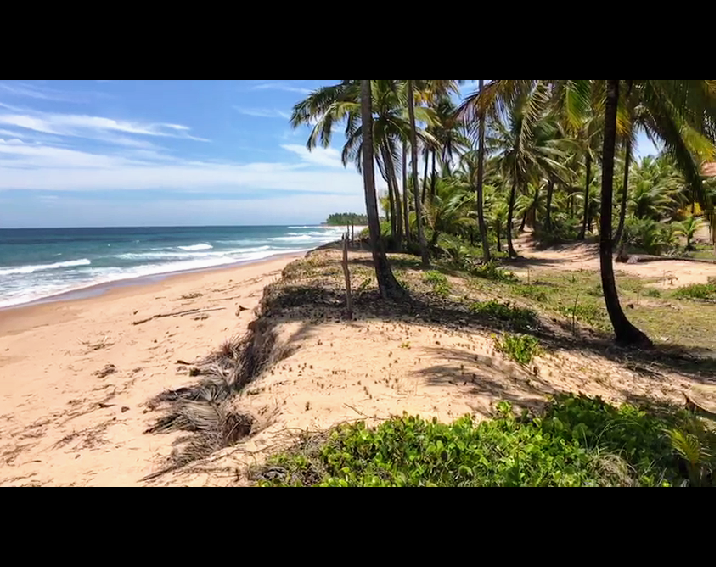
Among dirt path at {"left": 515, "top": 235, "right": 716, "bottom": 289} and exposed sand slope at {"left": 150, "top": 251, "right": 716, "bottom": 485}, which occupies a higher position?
exposed sand slope at {"left": 150, "top": 251, "right": 716, "bottom": 485}

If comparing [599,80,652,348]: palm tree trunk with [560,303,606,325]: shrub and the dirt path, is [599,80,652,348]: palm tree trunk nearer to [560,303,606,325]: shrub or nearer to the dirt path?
[560,303,606,325]: shrub

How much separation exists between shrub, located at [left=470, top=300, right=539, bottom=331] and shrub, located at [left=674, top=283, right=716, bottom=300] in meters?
5.35

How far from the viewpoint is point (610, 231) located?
7.39m

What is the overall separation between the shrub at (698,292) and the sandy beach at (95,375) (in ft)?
34.9

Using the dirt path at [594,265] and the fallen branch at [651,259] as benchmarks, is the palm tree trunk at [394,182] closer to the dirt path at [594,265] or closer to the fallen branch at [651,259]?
the dirt path at [594,265]

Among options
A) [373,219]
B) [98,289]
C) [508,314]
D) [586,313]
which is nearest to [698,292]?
[586,313]

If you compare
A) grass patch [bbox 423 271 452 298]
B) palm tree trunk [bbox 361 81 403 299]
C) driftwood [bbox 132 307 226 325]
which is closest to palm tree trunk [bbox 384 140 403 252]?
grass patch [bbox 423 271 452 298]

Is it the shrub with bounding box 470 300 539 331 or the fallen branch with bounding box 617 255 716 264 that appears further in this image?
the fallen branch with bounding box 617 255 716 264

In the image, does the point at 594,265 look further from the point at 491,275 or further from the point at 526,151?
the point at 491,275

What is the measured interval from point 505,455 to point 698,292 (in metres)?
11.4

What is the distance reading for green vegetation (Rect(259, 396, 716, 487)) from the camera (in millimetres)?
2916
